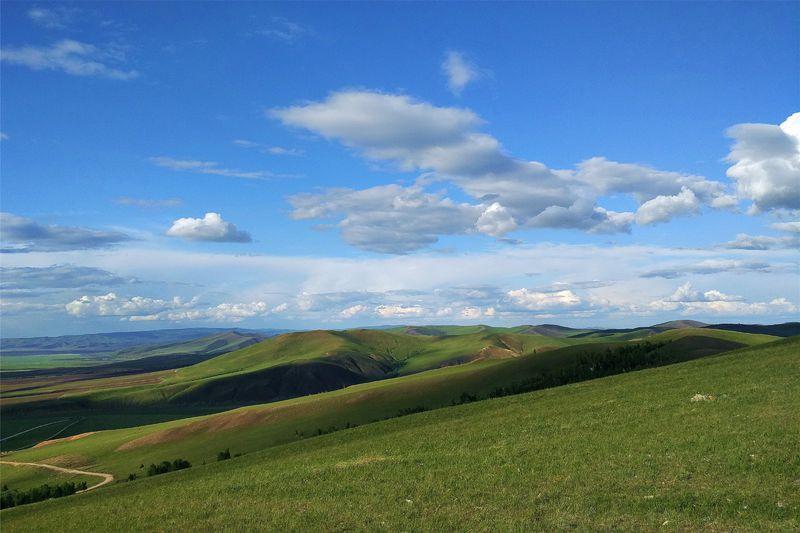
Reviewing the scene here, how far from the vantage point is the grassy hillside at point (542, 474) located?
23047 millimetres

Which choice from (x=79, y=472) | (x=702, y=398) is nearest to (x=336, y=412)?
(x=79, y=472)

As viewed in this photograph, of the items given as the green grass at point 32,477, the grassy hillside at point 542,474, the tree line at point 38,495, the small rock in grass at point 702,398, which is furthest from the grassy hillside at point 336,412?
the small rock in grass at point 702,398

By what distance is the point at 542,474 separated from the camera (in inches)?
1158

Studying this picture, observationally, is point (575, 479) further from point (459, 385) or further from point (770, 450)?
point (459, 385)

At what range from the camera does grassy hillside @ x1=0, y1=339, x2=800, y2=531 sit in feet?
Answer: 75.6

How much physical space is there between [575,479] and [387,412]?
6490 centimetres

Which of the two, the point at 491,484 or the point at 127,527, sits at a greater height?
the point at 491,484

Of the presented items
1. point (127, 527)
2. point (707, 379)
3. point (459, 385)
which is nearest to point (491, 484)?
point (127, 527)

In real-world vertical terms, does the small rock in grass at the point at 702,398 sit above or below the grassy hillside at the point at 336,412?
above

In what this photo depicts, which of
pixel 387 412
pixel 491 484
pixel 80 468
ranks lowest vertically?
pixel 80 468

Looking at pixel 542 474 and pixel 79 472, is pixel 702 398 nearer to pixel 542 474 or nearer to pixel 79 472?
pixel 542 474

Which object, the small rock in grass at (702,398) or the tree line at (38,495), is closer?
the small rock in grass at (702,398)

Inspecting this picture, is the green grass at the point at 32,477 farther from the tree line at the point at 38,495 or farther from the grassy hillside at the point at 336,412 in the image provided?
the tree line at the point at 38,495

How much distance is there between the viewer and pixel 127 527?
108 feet
